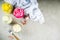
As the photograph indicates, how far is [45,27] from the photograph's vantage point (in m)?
1.24

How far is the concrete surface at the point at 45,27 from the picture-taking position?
3.93 ft

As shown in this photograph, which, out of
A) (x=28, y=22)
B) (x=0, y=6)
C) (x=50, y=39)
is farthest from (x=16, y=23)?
(x=50, y=39)

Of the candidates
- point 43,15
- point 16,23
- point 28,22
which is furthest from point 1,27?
point 43,15

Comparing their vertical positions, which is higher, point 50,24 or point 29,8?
point 29,8

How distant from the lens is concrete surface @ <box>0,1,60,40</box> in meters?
1.20

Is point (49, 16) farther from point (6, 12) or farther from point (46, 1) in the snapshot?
point (6, 12)

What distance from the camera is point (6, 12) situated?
3.92ft

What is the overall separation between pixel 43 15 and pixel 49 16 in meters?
0.06

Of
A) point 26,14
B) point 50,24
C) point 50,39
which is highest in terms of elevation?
point 26,14

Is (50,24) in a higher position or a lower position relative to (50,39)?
higher

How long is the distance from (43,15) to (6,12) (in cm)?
34

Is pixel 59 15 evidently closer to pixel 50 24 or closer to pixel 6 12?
pixel 50 24

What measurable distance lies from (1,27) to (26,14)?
0.25 meters

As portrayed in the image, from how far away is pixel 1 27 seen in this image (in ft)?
3.94
